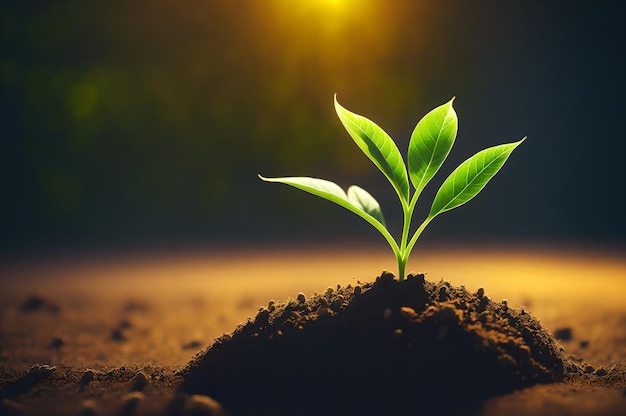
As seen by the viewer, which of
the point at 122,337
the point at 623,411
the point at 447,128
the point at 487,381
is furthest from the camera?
the point at 122,337

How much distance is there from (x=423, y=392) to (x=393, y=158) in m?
0.91

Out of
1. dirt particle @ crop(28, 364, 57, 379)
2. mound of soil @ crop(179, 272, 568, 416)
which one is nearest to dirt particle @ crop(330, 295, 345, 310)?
mound of soil @ crop(179, 272, 568, 416)

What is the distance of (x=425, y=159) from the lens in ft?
7.73

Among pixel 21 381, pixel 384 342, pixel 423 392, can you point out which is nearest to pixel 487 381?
pixel 423 392

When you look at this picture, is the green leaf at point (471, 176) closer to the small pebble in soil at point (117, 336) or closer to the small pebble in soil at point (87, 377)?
the small pebble in soil at point (87, 377)

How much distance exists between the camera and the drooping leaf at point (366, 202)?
2541 mm

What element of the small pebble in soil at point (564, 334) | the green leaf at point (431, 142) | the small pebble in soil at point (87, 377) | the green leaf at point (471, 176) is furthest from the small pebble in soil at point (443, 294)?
the small pebble in soil at point (564, 334)

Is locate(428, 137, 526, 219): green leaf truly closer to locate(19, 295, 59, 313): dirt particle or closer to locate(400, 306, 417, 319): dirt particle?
locate(400, 306, 417, 319): dirt particle

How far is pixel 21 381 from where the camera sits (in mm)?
2439

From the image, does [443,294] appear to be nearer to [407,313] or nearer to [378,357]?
[407,313]

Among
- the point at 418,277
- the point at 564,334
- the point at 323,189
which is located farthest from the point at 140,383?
the point at 564,334

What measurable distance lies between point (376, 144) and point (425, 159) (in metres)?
0.21

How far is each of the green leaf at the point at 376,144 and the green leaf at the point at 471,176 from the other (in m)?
0.18

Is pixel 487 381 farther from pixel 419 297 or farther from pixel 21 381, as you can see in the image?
pixel 21 381
